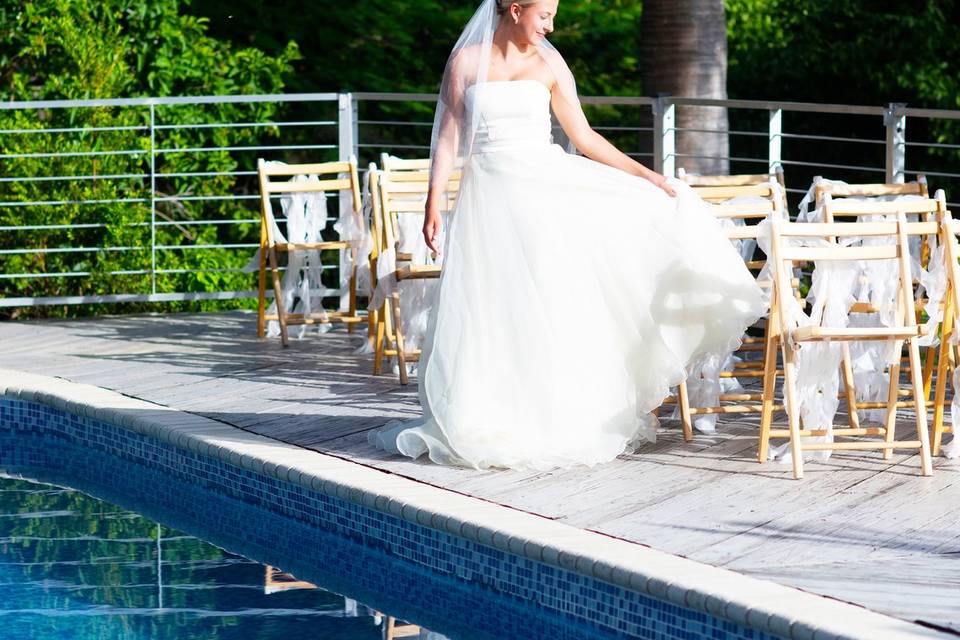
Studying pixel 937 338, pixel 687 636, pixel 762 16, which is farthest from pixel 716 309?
pixel 762 16

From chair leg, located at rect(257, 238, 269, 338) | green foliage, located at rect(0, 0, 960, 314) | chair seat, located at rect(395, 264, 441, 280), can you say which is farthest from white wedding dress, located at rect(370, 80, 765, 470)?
Result: green foliage, located at rect(0, 0, 960, 314)

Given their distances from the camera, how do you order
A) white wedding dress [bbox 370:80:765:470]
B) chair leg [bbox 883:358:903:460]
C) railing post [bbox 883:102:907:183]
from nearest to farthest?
chair leg [bbox 883:358:903:460] < white wedding dress [bbox 370:80:765:470] < railing post [bbox 883:102:907:183]

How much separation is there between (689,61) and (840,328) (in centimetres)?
482

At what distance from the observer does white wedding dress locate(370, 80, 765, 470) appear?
5902 mm

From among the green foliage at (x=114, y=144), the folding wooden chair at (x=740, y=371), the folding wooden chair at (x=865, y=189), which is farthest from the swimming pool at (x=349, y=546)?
the green foliage at (x=114, y=144)

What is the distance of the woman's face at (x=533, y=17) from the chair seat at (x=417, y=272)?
1.84m

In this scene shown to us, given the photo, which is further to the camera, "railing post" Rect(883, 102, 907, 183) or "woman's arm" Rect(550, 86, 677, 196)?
"railing post" Rect(883, 102, 907, 183)

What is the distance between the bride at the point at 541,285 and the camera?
233 inches

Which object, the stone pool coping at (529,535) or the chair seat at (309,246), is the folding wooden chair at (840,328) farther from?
the chair seat at (309,246)

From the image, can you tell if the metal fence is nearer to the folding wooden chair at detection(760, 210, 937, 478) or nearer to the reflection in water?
the folding wooden chair at detection(760, 210, 937, 478)

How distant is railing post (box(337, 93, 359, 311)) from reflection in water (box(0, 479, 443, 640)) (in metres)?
3.06

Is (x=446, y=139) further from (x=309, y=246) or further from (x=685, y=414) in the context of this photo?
(x=309, y=246)

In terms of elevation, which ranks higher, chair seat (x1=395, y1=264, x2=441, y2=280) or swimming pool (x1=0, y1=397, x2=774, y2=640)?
Answer: chair seat (x1=395, y1=264, x2=441, y2=280)

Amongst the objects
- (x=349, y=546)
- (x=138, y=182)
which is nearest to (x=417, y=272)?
(x=349, y=546)
